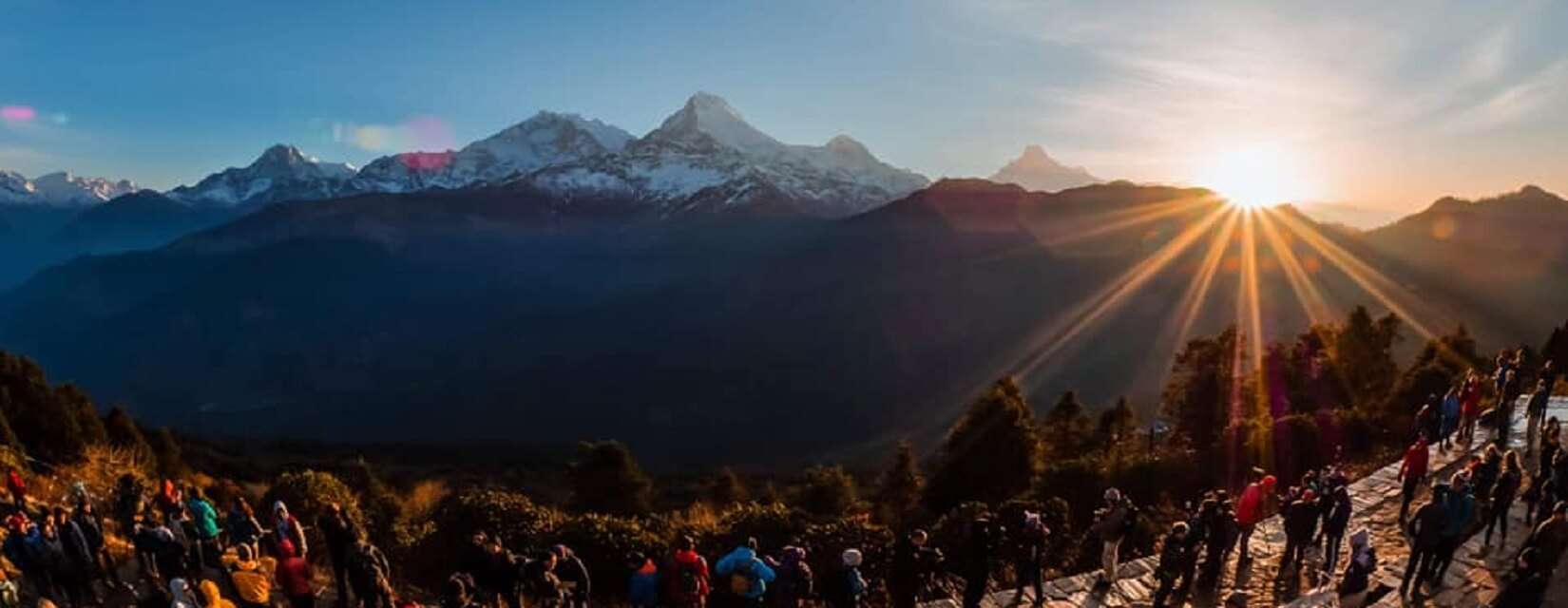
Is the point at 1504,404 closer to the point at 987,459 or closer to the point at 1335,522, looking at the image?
the point at 1335,522

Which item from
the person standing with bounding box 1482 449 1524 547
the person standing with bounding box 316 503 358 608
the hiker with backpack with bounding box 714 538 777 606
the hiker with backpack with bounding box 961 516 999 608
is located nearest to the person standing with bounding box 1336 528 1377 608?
the person standing with bounding box 1482 449 1524 547

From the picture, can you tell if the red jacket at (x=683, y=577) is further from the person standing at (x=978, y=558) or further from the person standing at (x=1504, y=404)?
the person standing at (x=1504, y=404)

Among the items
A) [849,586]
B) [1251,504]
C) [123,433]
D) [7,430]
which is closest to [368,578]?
[849,586]

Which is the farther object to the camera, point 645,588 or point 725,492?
point 725,492

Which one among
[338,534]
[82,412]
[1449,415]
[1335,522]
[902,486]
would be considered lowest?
[902,486]

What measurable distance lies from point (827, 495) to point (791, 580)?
61.0 ft

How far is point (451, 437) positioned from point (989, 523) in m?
131

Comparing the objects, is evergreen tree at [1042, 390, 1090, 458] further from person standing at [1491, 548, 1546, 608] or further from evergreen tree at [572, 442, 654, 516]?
person standing at [1491, 548, 1546, 608]

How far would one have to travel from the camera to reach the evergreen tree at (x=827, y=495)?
27984mm

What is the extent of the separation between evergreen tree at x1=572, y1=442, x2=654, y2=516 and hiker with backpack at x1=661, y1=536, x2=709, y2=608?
17.5 m

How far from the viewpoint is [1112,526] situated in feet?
38.7

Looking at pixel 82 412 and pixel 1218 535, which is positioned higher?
pixel 1218 535

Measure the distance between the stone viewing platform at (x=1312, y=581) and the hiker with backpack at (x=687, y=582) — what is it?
3880mm

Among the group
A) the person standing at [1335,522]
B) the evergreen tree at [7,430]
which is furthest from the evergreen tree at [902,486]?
the evergreen tree at [7,430]
